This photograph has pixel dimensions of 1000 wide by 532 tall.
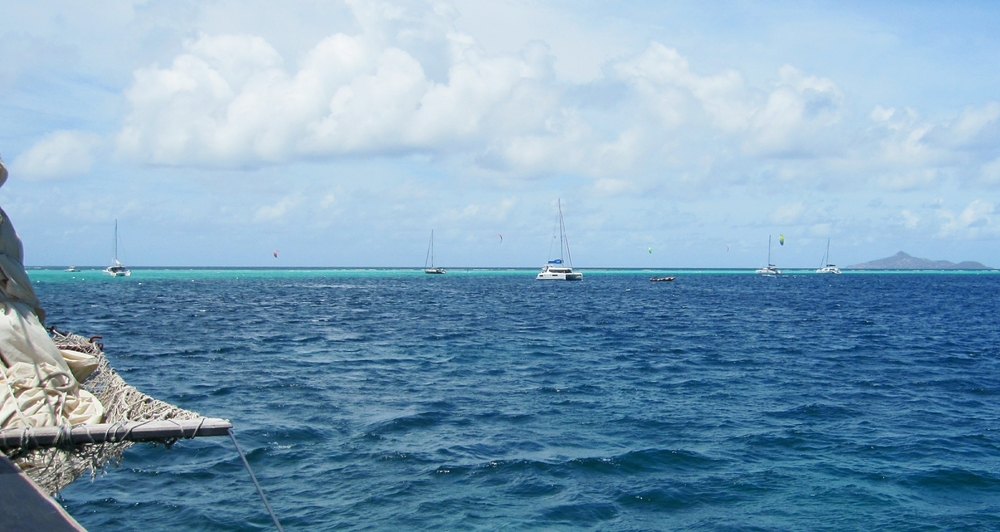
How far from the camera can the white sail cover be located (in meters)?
8.10

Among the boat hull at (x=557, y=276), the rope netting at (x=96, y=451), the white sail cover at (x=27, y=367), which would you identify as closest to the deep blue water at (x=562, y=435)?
the rope netting at (x=96, y=451)

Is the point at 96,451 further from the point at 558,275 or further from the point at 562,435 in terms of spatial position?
the point at 558,275

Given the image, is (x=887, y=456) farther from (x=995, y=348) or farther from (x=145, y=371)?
(x=995, y=348)

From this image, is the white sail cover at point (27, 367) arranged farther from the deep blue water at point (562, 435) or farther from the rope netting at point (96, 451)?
the deep blue water at point (562, 435)

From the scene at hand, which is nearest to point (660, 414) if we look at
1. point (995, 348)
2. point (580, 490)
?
point (580, 490)

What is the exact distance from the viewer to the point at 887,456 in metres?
19.1

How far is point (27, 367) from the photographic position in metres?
8.61

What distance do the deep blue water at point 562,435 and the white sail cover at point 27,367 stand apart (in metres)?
6.08

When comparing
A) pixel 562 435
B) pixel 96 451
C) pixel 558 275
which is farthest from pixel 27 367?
pixel 558 275

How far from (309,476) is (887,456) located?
1490 cm

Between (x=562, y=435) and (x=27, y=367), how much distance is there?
48.3 feet

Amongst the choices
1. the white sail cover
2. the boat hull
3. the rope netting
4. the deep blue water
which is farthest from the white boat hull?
the white sail cover

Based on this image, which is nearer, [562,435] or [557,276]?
[562,435]

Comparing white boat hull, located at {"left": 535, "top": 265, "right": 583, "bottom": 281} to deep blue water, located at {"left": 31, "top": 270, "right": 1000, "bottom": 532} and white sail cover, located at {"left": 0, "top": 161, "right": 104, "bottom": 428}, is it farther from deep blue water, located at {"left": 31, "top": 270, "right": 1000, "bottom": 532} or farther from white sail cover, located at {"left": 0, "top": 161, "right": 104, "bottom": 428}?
white sail cover, located at {"left": 0, "top": 161, "right": 104, "bottom": 428}
